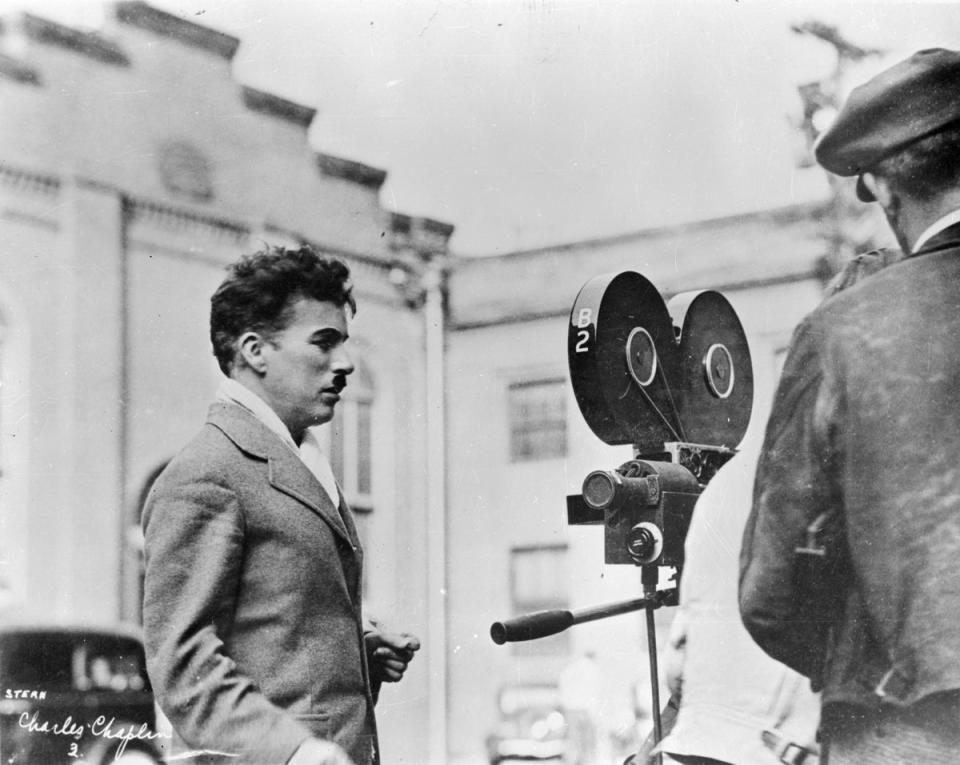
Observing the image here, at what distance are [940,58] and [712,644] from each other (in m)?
1.37

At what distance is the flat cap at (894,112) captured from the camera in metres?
2.53

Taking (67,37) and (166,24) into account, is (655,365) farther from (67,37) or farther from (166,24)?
(67,37)

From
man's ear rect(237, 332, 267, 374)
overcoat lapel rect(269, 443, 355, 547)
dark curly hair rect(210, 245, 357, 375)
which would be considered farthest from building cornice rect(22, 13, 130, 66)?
overcoat lapel rect(269, 443, 355, 547)

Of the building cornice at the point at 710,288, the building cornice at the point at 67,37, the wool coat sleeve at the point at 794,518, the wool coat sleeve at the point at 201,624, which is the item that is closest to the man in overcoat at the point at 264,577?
the wool coat sleeve at the point at 201,624

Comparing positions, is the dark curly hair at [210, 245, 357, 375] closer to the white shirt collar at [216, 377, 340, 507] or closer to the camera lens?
the white shirt collar at [216, 377, 340, 507]

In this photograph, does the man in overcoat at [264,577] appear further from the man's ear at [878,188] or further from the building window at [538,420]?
the man's ear at [878,188]

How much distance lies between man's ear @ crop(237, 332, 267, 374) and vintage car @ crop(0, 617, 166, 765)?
829 millimetres

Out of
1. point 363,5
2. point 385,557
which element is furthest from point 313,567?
point 363,5

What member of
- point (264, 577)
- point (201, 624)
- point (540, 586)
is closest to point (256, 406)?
point (264, 577)

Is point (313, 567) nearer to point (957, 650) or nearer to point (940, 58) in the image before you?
point (957, 650)

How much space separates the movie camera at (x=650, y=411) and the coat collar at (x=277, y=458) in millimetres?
482

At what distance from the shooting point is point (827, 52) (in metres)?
2.75

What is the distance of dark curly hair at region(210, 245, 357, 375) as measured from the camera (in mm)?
2629

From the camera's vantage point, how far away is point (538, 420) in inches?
114
